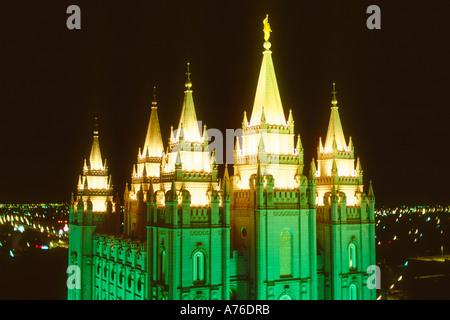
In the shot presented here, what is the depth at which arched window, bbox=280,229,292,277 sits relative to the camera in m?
37.4

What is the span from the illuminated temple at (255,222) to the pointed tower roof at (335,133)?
3.9 inches

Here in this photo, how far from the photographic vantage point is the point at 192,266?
34.0 meters

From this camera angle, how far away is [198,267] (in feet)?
113

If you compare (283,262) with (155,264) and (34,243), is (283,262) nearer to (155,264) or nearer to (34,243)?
(155,264)

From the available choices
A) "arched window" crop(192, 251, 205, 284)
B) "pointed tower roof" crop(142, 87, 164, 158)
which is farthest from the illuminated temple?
"pointed tower roof" crop(142, 87, 164, 158)

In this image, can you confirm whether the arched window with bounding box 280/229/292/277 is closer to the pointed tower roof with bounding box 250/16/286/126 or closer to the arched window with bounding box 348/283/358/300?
the arched window with bounding box 348/283/358/300

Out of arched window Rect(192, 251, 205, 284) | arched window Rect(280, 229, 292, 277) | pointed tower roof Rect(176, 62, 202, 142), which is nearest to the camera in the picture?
arched window Rect(192, 251, 205, 284)

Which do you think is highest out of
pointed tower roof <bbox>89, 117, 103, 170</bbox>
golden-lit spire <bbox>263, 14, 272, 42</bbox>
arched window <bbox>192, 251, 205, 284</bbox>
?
golden-lit spire <bbox>263, 14, 272, 42</bbox>

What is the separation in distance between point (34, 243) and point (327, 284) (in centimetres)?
8181

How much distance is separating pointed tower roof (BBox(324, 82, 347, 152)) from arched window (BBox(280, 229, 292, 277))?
34.4 ft

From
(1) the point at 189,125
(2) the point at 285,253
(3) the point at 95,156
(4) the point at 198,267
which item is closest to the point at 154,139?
(3) the point at 95,156

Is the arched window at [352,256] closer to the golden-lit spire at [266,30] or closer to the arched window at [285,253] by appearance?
the arched window at [285,253]

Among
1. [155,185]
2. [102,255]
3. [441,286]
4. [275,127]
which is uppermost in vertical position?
[275,127]
